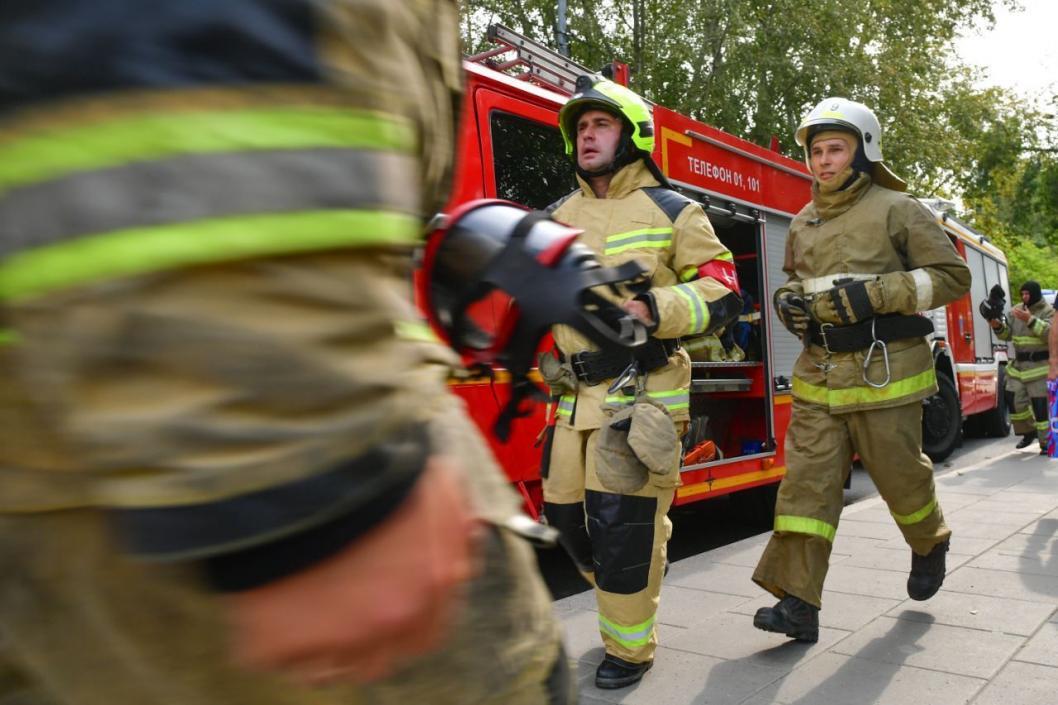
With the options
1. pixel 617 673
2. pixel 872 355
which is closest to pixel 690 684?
pixel 617 673

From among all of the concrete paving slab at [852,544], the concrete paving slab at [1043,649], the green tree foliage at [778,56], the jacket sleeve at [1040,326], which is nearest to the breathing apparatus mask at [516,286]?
the concrete paving slab at [1043,649]

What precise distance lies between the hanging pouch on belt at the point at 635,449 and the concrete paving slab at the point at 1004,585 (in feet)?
6.89

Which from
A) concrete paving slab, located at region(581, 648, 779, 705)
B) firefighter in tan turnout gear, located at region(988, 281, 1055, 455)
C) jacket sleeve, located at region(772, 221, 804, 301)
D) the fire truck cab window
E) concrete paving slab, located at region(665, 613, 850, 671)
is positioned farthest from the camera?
firefighter in tan turnout gear, located at region(988, 281, 1055, 455)

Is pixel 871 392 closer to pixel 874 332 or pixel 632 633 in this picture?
pixel 874 332

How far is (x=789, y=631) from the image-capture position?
3.59 metres

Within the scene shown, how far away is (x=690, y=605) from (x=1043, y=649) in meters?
1.41

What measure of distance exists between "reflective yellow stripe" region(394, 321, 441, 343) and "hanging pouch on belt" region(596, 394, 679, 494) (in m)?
2.12

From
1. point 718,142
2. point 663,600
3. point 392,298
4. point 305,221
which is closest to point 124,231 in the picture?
point 305,221

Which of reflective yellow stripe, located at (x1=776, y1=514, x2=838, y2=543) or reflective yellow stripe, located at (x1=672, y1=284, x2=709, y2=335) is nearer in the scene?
reflective yellow stripe, located at (x1=672, y1=284, x2=709, y2=335)

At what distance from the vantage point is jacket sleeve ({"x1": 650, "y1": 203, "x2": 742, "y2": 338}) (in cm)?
322

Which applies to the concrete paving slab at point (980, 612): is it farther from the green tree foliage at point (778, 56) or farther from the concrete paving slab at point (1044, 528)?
the green tree foliage at point (778, 56)

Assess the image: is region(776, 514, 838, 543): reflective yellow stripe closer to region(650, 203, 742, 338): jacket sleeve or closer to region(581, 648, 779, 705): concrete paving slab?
region(581, 648, 779, 705): concrete paving slab

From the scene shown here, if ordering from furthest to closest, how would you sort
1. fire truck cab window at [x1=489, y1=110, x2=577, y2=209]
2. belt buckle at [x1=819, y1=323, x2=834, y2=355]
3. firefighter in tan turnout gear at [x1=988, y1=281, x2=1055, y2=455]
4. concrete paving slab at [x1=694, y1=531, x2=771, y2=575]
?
firefighter in tan turnout gear at [x1=988, y1=281, x2=1055, y2=455]
concrete paving slab at [x1=694, y1=531, x2=771, y2=575]
fire truck cab window at [x1=489, y1=110, x2=577, y2=209]
belt buckle at [x1=819, y1=323, x2=834, y2=355]

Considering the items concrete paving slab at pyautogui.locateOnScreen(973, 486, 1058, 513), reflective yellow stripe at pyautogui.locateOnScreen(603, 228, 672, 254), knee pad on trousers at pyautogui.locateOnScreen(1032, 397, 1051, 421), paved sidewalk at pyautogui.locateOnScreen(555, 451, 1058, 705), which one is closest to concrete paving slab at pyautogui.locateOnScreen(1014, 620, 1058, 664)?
paved sidewalk at pyautogui.locateOnScreen(555, 451, 1058, 705)
